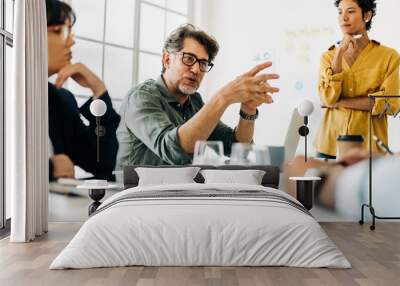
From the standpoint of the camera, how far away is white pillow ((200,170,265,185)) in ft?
20.1

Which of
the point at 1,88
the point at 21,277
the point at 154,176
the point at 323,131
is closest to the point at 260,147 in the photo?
the point at 323,131

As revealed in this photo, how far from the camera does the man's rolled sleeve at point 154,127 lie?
6512mm

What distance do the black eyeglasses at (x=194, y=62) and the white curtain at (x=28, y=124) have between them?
1.73 m

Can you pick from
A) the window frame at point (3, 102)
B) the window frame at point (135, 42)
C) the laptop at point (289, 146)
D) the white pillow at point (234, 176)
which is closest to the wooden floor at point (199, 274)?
the window frame at point (3, 102)

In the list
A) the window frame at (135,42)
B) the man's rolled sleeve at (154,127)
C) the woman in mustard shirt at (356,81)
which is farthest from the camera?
the window frame at (135,42)

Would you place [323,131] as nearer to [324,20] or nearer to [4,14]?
[324,20]

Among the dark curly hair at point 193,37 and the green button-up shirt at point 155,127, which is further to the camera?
the dark curly hair at point 193,37

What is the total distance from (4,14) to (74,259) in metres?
3.36

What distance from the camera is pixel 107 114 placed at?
6.71 metres

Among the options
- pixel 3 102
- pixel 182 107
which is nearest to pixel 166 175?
pixel 182 107

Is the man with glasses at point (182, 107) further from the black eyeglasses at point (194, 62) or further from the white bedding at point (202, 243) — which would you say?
the white bedding at point (202, 243)

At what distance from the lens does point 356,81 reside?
664 cm

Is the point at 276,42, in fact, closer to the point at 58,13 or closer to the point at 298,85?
the point at 298,85

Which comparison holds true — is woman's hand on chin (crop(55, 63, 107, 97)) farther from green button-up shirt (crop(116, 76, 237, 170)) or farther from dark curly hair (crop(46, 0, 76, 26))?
dark curly hair (crop(46, 0, 76, 26))
